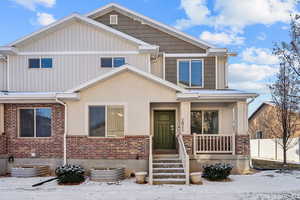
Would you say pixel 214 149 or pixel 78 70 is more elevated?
pixel 78 70

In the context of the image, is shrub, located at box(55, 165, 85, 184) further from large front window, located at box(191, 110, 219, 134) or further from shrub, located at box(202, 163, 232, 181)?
large front window, located at box(191, 110, 219, 134)

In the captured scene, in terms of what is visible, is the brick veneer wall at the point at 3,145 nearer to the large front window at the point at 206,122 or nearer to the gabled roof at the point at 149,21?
the gabled roof at the point at 149,21

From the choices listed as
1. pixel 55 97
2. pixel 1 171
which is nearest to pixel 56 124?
pixel 55 97

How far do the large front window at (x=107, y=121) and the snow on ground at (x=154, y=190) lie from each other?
7.13ft

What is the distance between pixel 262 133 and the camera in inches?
1100

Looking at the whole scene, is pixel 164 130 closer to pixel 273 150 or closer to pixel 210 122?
pixel 210 122

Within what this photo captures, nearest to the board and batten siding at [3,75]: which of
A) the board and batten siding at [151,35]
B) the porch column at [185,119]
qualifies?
the board and batten siding at [151,35]

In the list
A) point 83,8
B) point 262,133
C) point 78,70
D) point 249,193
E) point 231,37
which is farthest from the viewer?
point 262,133

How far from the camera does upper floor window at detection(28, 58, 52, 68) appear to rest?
14.4m

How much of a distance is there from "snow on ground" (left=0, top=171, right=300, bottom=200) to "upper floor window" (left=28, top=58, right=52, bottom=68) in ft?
19.1

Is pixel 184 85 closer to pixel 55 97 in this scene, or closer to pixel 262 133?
pixel 55 97

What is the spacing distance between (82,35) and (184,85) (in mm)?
5831

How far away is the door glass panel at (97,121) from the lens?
40.1 ft

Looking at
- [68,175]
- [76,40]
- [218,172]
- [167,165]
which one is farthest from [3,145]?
[218,172]
